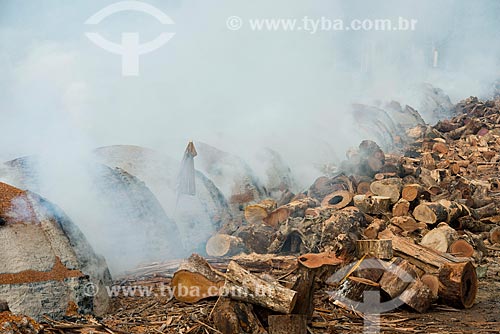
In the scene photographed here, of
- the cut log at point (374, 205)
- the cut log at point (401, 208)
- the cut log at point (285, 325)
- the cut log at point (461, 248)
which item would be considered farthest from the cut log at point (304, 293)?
the cut log at point (401, 208)

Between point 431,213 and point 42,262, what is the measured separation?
615 cm

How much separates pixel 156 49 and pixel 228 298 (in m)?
11.5

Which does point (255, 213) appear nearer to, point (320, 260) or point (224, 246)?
point (224, 246)

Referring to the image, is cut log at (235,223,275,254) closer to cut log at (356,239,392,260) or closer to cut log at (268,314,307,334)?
cut log at (356,239,392,260)

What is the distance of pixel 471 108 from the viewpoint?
894 inches

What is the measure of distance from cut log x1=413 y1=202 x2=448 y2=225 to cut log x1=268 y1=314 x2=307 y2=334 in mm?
4638

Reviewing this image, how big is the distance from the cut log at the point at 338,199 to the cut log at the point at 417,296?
3.74 m

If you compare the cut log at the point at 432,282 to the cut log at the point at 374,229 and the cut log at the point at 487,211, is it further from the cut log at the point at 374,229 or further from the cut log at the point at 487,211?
the cut log at the point at 487,211

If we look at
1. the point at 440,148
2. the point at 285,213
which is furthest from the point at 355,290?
the point at 440,148

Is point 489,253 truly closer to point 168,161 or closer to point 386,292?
point 386,292

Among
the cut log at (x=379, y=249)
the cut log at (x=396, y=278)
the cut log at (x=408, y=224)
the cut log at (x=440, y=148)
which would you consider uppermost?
the cut log at (x=440, y=148)

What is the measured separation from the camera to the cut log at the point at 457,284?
536 centimetres

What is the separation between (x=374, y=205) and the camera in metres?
8.72

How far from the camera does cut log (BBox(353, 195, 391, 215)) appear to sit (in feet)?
28.6
